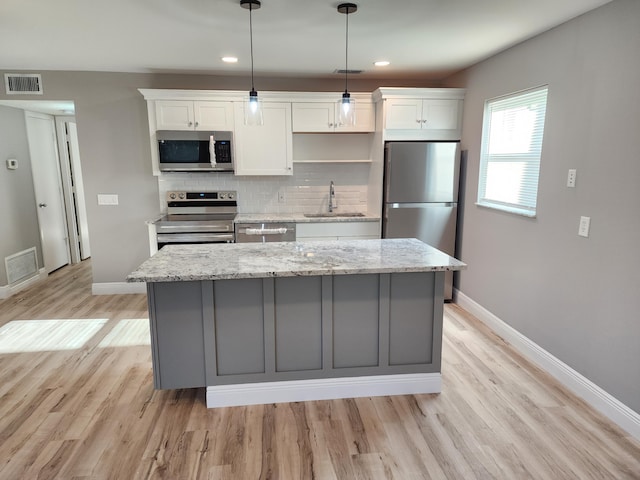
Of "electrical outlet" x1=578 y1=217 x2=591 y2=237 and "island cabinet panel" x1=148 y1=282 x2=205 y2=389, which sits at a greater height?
"electrical outlet" x1=578 y1=217 x2=591 y2=237

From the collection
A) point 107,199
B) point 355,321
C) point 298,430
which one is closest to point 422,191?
point 355,321

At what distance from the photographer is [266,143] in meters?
4.41

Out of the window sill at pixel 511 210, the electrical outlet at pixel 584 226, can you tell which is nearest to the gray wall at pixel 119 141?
the window sill at pixel 511 210

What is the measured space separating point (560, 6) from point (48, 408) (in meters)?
4.01

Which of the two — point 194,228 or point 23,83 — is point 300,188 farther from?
point 23,83

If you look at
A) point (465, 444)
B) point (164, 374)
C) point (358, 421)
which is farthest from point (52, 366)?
point (465, 444)

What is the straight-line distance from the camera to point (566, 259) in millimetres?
2789

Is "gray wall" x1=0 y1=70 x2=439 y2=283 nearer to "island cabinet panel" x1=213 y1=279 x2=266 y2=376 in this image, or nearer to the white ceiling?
the white ceiling

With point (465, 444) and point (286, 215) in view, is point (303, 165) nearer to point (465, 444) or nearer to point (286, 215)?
point (286, 215)

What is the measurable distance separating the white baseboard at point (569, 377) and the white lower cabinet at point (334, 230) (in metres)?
A: 1.38

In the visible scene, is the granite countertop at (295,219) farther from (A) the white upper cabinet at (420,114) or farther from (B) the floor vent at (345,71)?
(B) the floor vent at (345,71)

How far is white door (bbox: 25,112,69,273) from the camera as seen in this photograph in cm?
525

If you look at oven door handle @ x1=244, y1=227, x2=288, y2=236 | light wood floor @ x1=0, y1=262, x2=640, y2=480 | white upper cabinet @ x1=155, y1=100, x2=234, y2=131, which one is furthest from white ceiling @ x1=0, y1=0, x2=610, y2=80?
light wood floor @ x1=0, y1=262, x2=640, y2=480

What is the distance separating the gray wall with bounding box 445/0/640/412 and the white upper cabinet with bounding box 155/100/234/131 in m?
2.69
